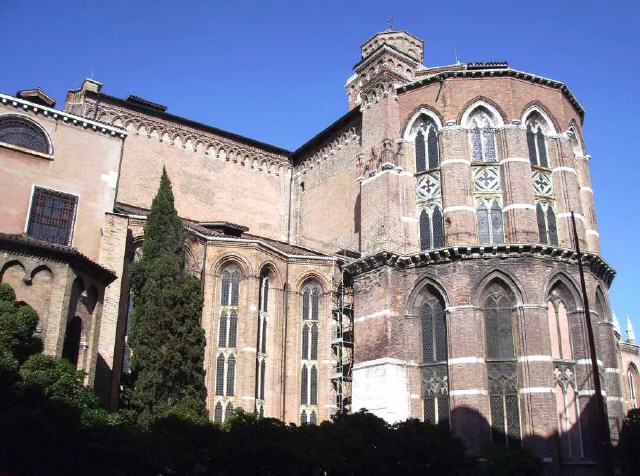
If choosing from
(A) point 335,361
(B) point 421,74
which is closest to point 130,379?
(A) point 335,361

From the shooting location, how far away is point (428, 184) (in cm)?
2892

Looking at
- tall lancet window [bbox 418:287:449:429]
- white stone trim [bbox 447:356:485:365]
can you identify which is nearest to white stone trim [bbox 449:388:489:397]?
tall lancet window [bbox 418:287:449:429]

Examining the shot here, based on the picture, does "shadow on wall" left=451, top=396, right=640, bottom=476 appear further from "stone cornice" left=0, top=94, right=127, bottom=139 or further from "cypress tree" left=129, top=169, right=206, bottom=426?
"stone cornice" left=0, top=94, right=127, bottom=139

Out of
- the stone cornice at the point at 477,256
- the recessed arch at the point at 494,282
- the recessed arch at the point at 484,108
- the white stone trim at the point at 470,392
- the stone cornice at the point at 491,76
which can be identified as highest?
the stone cornice at the point at 491,76

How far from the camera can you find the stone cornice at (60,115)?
2598cm

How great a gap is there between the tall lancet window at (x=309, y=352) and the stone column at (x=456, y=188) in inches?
291

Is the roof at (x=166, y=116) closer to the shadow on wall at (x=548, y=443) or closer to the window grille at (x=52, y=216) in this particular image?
the window grille at (x=52, y=216)

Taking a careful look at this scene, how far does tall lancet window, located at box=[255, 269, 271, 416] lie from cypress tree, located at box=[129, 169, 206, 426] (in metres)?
3.13

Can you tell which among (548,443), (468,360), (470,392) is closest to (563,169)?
(468,360)

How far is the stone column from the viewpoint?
27109 mm

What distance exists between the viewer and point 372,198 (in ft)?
97.0

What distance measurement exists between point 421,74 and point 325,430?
18.5m

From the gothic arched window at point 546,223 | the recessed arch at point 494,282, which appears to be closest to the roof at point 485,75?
the gothic arched window at point 546,223

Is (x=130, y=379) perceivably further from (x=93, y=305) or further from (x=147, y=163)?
(x=147, y=163)
